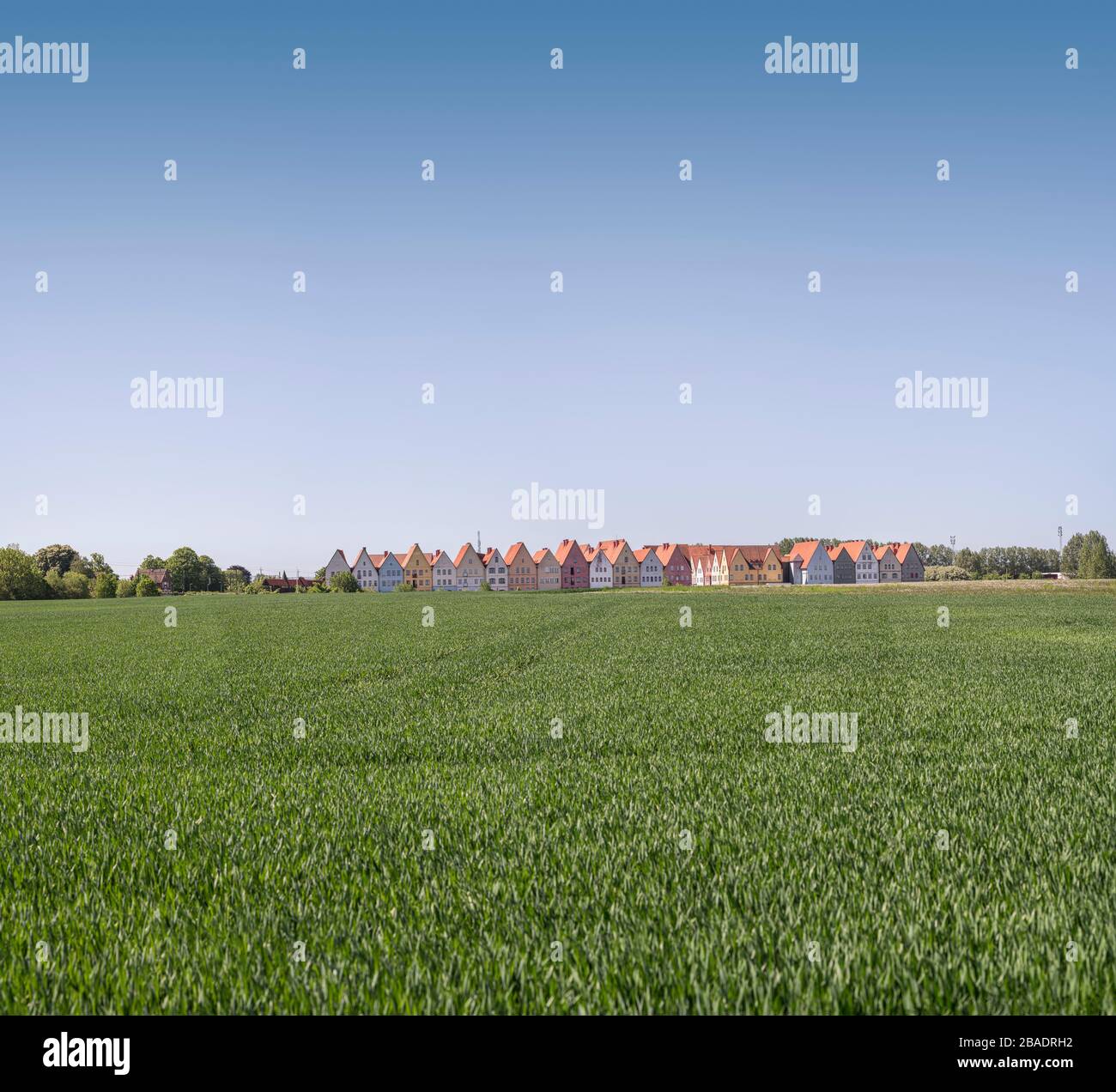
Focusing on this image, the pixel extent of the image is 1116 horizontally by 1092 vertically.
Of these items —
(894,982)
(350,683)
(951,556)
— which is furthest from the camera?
(951,556)

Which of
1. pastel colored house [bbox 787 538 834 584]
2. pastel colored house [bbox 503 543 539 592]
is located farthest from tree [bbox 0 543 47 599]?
pastel colored house [bbox 787 538 834 584]

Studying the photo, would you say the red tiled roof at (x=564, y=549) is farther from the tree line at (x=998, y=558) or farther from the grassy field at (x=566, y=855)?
the grassy field at (x=566, y=855)

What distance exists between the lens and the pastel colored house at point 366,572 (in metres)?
158

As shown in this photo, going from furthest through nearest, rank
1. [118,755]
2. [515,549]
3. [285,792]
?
[515,549]
[118,755]
[285,792]

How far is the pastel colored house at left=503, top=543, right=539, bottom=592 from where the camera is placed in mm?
156875

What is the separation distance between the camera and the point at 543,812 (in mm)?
7309

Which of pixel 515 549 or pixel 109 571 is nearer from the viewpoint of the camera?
pixel 109 571

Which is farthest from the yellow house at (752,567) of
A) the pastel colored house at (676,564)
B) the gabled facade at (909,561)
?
the gabled facade at (909,561)

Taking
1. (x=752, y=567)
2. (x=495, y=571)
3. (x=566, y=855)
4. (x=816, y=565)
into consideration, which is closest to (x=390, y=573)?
(x=495, y=571)

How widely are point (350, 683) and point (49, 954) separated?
14.2 m

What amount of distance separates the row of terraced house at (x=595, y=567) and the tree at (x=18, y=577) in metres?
59.3

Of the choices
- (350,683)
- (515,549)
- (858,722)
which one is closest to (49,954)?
(858,722)

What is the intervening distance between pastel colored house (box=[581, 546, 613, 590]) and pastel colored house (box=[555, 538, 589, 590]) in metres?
0.91

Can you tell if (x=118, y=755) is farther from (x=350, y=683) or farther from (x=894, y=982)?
(x=894, y=982)
